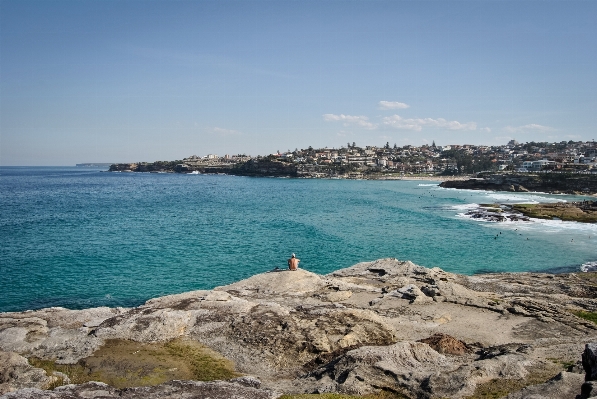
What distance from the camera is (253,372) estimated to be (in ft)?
50.6

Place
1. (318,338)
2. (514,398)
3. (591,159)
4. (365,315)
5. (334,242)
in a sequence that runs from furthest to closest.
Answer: (591,159) → (334,242) → (365,315) → (318,338) → (514,398)

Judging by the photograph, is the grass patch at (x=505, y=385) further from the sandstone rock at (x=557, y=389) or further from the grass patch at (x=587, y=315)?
the grass patch at (x=587, y=315)

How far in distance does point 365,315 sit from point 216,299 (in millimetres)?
8194

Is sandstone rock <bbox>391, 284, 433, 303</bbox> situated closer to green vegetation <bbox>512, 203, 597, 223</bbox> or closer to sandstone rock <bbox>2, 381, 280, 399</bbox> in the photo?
sandstone rock <bbox>2, 381, 280, 399</bbox>

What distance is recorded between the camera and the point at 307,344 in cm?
1678

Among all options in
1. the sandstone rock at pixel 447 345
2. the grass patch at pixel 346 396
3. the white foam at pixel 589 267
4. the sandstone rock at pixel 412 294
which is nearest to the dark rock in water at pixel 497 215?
the white foam at pixel 589 267

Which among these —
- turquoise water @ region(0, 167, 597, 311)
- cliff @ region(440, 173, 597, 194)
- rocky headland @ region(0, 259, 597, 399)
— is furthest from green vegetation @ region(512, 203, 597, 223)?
rocky headland @ region(0, 259, 597, 399)

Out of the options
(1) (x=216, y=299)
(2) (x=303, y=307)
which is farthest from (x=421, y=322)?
(1) (x=216, y=299)

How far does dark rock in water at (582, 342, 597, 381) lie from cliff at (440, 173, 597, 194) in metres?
126

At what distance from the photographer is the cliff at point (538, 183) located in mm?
115062

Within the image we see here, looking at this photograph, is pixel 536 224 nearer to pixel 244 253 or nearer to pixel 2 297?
pixel 244 253

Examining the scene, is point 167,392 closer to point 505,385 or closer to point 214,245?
point 505,385

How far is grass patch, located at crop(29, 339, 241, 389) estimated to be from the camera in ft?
48.2

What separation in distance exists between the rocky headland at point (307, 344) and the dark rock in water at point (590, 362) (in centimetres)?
38
